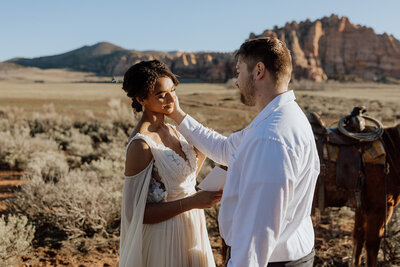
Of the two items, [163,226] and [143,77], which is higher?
[143,77]

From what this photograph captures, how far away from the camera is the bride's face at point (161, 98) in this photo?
225cm

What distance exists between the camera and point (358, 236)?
12.8 feet

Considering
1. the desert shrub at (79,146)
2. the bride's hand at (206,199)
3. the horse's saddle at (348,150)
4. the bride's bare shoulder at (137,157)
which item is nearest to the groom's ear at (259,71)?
the bride's hand at (206,199)

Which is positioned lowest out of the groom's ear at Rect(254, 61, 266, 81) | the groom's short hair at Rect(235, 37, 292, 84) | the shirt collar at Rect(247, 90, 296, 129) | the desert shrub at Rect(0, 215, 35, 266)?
the desert shrub at Rect(0, 215, 35, 266)

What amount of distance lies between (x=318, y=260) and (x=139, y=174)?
11.4 feet

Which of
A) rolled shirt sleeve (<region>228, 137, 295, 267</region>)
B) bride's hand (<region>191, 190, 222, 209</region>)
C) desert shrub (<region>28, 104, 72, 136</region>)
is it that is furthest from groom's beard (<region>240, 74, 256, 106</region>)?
desert shrub (<region>28, 104, 72, 136</region>)

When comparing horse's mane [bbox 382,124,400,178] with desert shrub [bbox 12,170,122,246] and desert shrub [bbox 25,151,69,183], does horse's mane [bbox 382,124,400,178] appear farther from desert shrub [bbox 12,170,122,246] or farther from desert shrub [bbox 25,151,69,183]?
desert shrub [bbox 25,151,69,183]

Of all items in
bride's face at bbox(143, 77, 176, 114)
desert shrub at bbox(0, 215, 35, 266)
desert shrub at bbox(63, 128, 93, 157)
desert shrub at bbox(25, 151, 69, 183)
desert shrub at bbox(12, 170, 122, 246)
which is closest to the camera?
bride's face at bbox(143, 77, 176, 114)

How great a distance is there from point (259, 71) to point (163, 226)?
4.13 feet

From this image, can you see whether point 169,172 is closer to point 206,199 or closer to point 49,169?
point 206,199

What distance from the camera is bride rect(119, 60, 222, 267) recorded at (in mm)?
2119

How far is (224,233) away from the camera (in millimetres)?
1674

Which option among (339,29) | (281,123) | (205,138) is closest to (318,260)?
(205,138)

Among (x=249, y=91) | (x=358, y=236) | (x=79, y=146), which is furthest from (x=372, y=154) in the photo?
(x=79, y=146)
